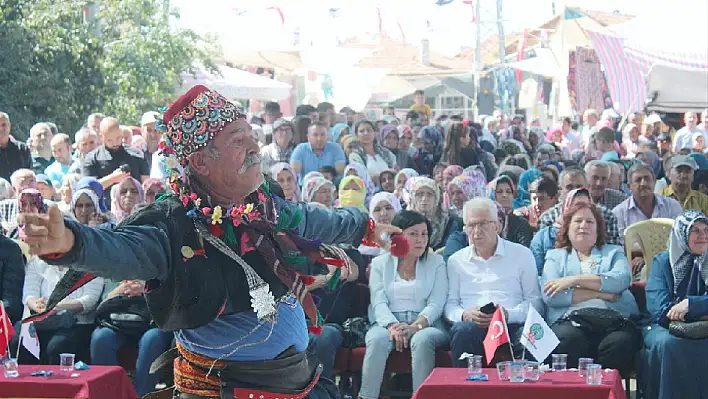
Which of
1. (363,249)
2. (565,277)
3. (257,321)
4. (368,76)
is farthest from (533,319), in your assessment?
(368,76)

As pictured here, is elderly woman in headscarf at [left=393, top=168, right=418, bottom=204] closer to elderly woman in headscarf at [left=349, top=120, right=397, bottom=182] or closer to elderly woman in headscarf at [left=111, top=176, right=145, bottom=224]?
elderly woman in headscarf at [left=349, top=120, right=397, bottom=182]

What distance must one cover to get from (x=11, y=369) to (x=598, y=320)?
3.58 m

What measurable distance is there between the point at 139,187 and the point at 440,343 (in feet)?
9.66

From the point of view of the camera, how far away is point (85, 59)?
1638 centimetres

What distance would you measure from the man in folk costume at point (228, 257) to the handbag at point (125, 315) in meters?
4.26

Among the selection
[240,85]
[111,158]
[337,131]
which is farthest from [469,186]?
[240,85]

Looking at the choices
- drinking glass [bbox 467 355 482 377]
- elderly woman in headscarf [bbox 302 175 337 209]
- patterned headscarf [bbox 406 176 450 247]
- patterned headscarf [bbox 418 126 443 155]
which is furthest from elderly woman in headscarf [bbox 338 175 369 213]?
patterned headscarf [bbox 418 126 443 155]

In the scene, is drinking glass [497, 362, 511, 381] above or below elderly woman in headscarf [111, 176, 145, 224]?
below

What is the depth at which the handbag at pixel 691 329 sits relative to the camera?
6961mm

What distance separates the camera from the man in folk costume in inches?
127

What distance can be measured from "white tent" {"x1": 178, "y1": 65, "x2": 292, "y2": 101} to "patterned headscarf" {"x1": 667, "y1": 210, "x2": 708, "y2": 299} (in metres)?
14.4

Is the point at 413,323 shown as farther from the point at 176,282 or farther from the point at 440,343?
the point at 176,282

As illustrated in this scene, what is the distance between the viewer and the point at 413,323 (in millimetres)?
7668

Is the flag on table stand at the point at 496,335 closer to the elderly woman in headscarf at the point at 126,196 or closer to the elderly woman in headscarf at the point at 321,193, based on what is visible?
the elderly woman in headscarf at the point at 321,193
